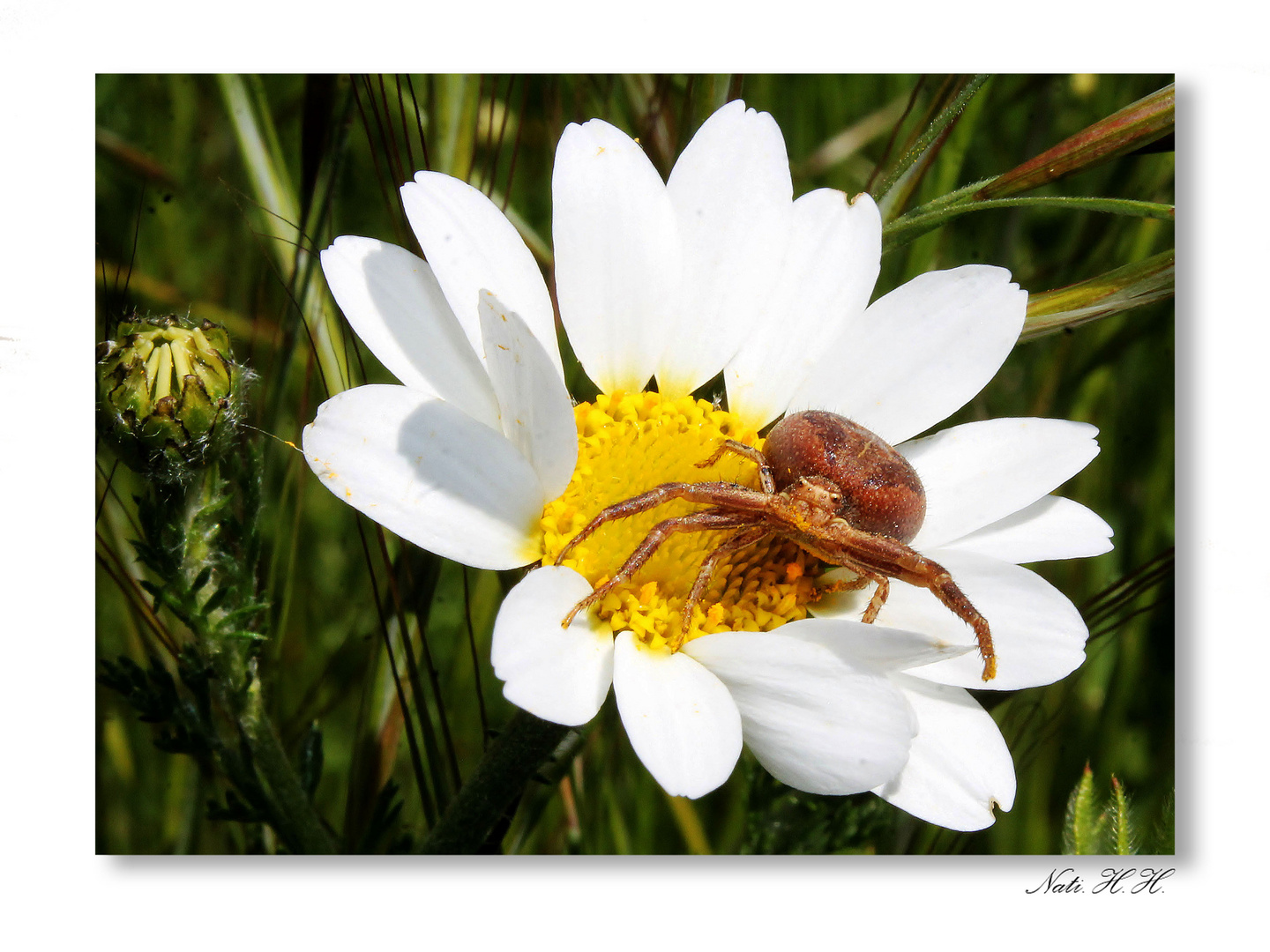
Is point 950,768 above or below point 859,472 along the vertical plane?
below

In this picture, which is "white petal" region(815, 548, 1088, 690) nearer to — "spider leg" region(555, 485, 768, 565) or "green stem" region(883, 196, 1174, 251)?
"spider leg" region(555, 485, 768, 565)

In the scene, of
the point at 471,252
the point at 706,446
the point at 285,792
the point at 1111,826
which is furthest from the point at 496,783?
the point at 1111,826

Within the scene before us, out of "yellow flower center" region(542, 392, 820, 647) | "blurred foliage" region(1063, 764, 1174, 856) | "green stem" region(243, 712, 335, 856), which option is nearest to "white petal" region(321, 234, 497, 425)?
"yellow flower center" region(542, 392, 820, 647)

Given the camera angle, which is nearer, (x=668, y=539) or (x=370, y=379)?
(x=668, y=539)

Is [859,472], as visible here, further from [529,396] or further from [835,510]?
[529,396]

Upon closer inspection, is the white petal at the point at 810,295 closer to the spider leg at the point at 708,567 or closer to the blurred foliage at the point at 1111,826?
the spider leg at the point at 708,567
